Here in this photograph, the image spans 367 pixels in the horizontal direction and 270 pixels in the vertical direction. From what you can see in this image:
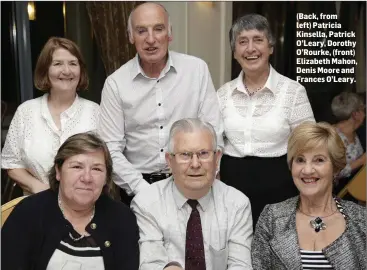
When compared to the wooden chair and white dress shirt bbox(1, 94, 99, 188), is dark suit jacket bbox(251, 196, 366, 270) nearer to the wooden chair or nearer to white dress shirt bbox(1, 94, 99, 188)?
white dress shirt bbox(1, 94, 99, 188)

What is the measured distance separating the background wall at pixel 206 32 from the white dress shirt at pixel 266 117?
1.73 meters

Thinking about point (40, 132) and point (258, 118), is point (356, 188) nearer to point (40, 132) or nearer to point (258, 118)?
point (258, 118)

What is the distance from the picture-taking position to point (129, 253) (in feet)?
7.12

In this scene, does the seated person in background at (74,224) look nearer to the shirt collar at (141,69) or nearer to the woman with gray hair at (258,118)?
the shirt collar at (141,69)

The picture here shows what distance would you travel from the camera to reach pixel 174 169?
2.23 m

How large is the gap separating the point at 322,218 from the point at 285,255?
8.7 inches

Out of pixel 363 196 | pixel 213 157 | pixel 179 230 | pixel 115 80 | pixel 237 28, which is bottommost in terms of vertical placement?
pixel 363 196

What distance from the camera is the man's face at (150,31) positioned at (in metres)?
2.51

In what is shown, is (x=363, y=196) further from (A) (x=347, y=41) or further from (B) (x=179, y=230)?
(B) (x=179, y=230)

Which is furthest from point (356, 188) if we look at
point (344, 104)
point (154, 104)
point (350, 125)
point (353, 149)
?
point (154, 104)

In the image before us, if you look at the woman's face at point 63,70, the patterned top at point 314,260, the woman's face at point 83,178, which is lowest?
the patterned top at point 314,260

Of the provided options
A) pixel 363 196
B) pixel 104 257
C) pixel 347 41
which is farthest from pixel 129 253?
pixel 347 41

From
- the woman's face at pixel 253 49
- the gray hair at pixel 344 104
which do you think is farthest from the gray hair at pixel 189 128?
the gray hair at pixel 344 104

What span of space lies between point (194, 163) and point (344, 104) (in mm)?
2282
